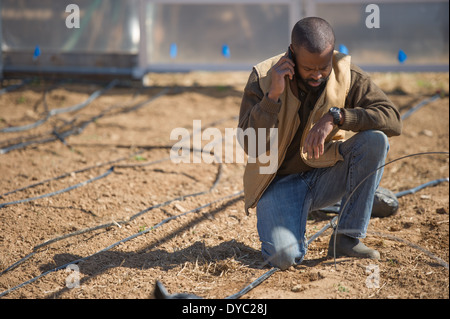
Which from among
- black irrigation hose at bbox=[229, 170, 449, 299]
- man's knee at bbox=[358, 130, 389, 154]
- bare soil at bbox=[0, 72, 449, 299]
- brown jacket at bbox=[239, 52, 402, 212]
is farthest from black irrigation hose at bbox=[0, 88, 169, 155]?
man's knee at bbox=[358, 130, 389, 154]

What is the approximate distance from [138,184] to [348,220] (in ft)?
6.34

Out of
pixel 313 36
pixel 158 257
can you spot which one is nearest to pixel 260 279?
pixel 158 257

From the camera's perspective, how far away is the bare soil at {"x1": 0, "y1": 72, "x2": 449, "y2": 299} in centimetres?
282

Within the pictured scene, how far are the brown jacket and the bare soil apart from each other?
2.00ft

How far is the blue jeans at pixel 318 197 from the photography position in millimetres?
2916

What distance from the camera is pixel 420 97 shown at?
21.2 ft

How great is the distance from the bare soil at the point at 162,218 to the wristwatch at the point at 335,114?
31.4 inches

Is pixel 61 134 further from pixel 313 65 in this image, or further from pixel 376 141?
pixel 376 141

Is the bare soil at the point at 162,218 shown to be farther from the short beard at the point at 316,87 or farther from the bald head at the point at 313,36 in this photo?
the bald head at the point at 313,36

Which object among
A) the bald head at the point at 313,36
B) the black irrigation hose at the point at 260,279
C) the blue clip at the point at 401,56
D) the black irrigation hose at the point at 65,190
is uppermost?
the blue clip at the point at 401,56

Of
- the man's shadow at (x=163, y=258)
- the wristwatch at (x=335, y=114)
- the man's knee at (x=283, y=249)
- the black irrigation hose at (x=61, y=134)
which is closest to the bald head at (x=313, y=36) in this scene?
the wristwatch at (x=335, y=114)
